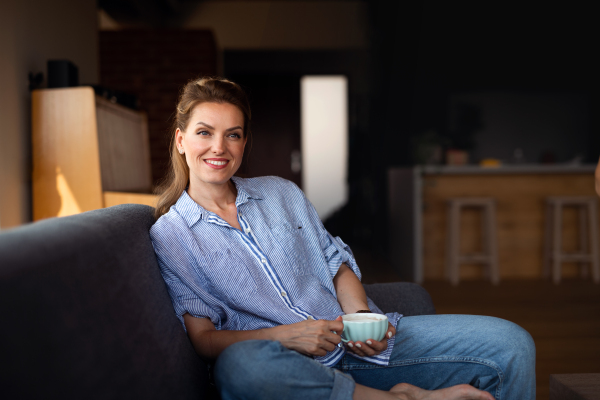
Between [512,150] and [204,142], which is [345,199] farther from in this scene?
[204,142]

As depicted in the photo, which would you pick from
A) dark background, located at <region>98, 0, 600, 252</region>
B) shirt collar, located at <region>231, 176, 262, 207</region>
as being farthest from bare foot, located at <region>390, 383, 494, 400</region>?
dark background, located at <region>98, 0, 600, 252</region>

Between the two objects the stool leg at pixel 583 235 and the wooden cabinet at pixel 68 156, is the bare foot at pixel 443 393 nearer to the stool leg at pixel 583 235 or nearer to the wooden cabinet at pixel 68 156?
the wooden cabinet at pixel 68 156

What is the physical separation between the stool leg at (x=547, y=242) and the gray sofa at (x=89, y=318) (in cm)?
392

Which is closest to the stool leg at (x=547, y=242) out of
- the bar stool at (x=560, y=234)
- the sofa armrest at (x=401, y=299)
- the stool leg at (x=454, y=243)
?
the bar stool at (x=560, y=234)

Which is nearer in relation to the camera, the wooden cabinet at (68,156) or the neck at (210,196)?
the neck at (210,196)

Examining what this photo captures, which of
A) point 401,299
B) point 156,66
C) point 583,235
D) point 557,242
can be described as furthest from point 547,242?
point 156,66

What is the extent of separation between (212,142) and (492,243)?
3.37m

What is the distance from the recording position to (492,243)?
4129 millimetres

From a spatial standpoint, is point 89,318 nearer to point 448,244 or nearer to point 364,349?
point 364,349

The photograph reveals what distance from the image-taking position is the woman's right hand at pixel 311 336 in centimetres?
110

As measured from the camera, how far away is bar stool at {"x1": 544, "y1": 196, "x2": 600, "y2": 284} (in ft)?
13.6

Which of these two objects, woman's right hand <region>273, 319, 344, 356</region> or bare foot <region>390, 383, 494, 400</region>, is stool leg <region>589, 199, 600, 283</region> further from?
woman's right hand <region>273, 319, 344, 356</region>

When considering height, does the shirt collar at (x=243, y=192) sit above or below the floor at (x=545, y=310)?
above

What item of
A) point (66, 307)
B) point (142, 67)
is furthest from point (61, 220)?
point (142, 67)
